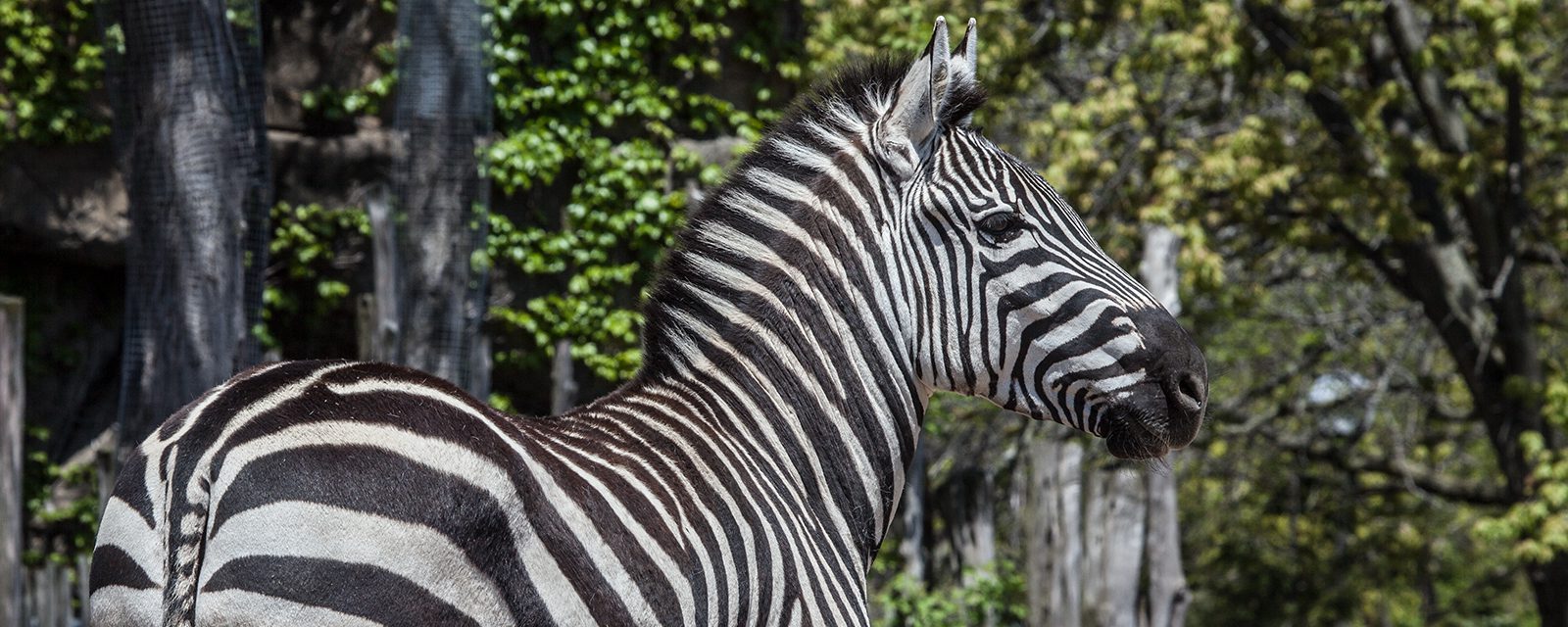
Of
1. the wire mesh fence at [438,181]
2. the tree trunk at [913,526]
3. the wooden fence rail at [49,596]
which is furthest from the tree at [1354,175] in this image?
the wooden fence rail at [49,596]

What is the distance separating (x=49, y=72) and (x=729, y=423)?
8.65 m

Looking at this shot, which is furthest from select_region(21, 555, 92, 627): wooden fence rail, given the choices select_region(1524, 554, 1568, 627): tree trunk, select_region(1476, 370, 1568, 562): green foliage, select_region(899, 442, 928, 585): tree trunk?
select_region(1524, 554, 1568, 627): tree trunk

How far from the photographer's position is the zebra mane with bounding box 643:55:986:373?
2777 millimetres

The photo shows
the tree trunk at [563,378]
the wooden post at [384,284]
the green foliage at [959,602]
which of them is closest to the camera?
the wooden post at [384,284]

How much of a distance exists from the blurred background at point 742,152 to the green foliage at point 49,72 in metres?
0.03

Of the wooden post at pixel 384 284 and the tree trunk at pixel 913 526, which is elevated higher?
the wooden post at pixel 384 284

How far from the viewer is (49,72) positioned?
931 centimetres

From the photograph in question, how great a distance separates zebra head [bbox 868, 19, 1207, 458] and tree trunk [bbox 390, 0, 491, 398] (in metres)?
3.69

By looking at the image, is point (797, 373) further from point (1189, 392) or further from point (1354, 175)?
point (1354, 175)

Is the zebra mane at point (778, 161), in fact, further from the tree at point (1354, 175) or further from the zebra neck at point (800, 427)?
the tree at point (1354, 175)

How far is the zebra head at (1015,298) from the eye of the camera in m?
2.75

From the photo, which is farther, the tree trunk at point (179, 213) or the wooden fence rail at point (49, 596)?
the wooden fence rail at point (49, 596)

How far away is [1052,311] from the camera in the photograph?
2764 mm

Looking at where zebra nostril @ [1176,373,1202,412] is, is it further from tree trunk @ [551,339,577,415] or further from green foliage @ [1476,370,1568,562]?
green foliage @ [1476,370,1568,562]
